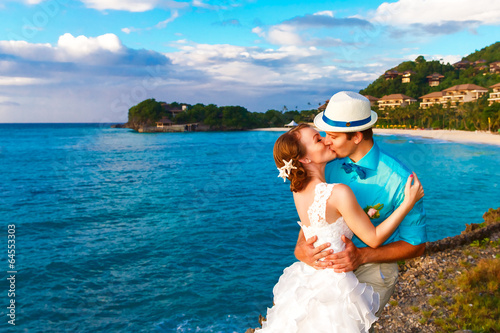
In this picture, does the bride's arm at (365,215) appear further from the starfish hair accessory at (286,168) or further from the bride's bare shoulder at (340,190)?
the starfish hair accessory at (286,168)

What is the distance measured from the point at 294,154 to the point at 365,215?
64 cm

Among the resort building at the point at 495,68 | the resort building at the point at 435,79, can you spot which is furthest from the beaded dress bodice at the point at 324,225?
the resort building at the point at 435,79

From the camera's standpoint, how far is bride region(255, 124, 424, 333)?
2590 mm

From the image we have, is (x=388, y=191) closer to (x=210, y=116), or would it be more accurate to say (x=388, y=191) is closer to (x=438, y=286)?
(x=438, y=286)

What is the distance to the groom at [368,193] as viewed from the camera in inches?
106

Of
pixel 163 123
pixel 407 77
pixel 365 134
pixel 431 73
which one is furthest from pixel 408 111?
pixel 365 134

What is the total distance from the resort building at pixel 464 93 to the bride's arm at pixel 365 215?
11553cm

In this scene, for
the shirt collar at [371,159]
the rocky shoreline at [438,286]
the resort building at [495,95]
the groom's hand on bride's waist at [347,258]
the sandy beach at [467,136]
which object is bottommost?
the rocky shoreline at [438,286]

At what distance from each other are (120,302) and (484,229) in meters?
10.3

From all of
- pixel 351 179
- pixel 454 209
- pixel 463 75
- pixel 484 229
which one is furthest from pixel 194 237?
pixel 463 75

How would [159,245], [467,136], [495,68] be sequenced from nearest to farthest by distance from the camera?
[159,245]
[467,136]
[495,68]

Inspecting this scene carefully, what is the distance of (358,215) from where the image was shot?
8.40 ft

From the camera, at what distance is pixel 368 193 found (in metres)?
2.81

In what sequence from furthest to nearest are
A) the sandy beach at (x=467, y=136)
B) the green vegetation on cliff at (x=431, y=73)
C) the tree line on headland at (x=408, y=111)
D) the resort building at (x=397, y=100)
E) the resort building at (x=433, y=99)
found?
1. the green vegetation on cliff at (x=431, y=73)
2. the resort building at (x=397, y=100)
3. the resort building at (x=433, y=99)
4. the tree line on headland at (x=408, y=111)
5. the sandy beach at (x=467, y=136)
